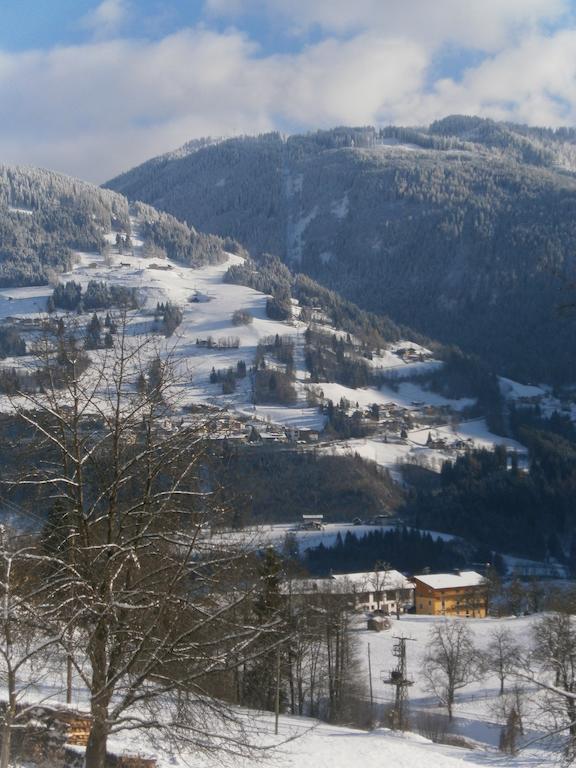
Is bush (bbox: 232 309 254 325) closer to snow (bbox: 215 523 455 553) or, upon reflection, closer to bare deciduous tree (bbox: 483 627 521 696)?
snow (bbox: 215 523 455 553)

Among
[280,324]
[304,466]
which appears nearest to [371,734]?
[304,466]

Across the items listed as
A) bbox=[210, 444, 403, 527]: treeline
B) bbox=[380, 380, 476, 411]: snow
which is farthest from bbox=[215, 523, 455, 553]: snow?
bbox=[380, 380, 476, 411]: snow

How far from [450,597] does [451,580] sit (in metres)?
1.67

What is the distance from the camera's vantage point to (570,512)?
89625 mm

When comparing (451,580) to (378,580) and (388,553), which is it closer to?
(378,580)

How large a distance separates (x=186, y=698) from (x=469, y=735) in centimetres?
2864

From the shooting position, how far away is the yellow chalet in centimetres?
6084

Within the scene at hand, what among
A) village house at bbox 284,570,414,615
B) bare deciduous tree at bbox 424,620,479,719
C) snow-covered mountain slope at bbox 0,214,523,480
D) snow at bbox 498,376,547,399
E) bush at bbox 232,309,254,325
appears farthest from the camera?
bush at bbox 232,309,254,325

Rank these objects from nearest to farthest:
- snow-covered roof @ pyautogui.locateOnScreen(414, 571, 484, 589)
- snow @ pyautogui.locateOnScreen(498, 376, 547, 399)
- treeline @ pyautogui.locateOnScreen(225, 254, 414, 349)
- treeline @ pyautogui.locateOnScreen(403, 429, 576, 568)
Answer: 1. snow-covered roof @ pyautogui.locateOnScreen(414, 571, 484, 589)
2. treeline @ pyautogui.locateOnScreen(403, 429, 576, 568)
3. snow @ pyautogui.locateOnScreen(498, 376, 547, 399)
4. treeline @ pyautogui.locateOnScreen(225, 254, 414, 349)

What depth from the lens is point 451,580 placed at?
6291cm

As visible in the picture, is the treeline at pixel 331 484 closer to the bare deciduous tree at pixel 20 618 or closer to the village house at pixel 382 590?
the village house at pixel 382 590

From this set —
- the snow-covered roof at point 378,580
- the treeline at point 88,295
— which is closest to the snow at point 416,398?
the treeline at point 88,295

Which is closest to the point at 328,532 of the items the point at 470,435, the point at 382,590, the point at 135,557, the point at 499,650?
the point at 382,590

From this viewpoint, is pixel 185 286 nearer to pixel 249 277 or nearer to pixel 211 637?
pixel 249 277
